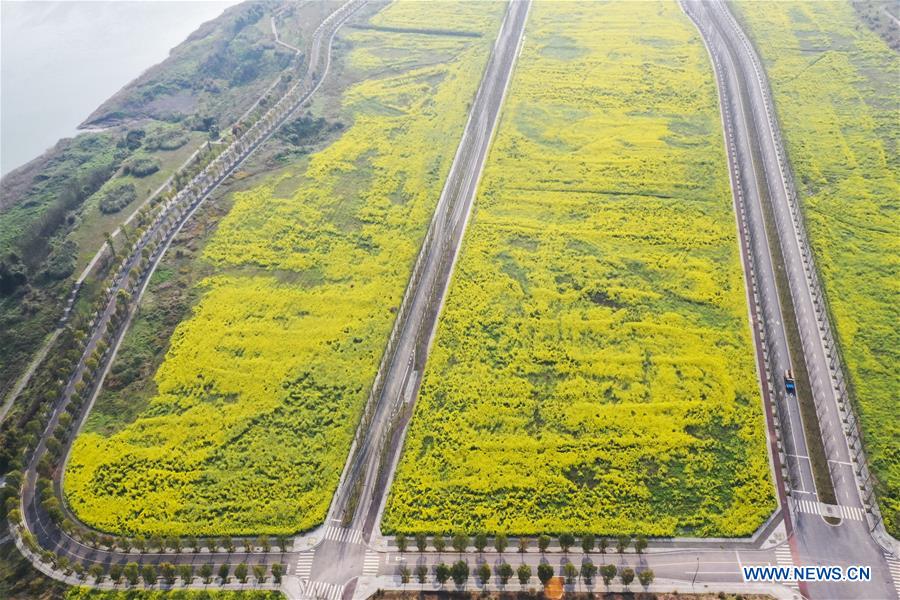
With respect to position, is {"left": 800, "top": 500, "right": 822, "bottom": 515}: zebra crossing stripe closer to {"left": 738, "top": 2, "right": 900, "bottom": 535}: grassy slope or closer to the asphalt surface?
the asphalt surface

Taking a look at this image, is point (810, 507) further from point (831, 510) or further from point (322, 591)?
point (322, 591)

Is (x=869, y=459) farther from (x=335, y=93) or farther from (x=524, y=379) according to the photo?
(x=335, y=93)

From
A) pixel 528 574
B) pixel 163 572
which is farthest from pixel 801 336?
pixel 163 572

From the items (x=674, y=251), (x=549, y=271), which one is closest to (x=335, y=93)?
(x=549, y=271)

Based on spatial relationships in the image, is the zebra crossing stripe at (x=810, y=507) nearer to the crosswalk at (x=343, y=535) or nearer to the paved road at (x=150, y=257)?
the crosswalk at (x=343, y=535)

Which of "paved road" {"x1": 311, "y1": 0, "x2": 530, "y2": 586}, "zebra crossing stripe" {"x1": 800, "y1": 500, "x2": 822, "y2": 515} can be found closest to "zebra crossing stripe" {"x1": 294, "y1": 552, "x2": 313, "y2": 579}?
"paved road" {"x1": 311, "y1": 0, "x2": 530, "y2": 586}

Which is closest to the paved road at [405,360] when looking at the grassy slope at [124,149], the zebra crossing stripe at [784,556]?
the zebra crossing stripe at [784,556]

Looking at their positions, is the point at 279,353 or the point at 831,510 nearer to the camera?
the point at 831,510
